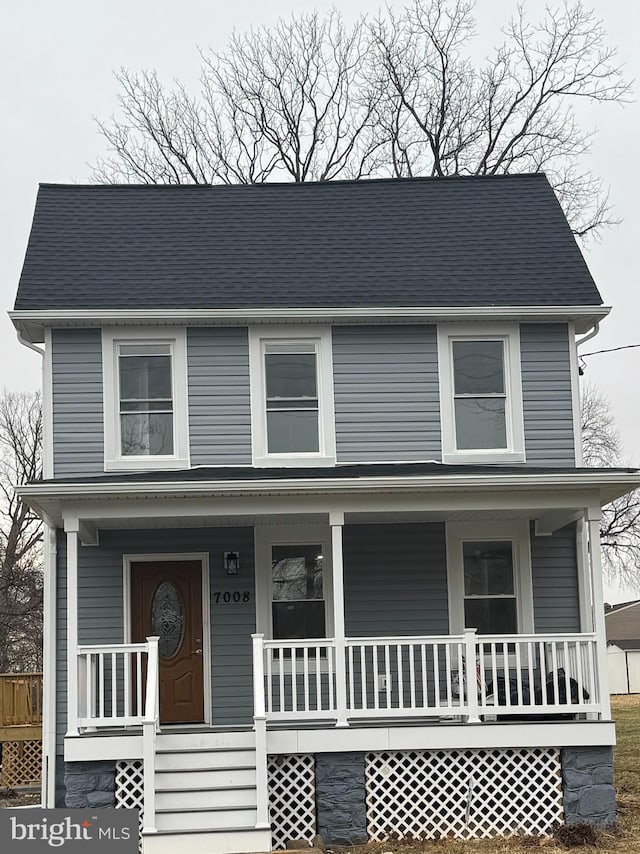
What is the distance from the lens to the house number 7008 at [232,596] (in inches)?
568

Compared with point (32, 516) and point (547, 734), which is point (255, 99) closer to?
point (32, 516)

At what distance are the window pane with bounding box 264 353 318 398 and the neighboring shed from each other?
2747cm

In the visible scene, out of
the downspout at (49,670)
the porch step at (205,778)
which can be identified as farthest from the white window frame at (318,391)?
the porch step at (205,778)

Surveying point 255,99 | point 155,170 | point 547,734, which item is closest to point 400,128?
point 255,99

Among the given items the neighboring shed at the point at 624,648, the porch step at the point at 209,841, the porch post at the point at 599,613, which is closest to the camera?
the porch step at the point at 209,841

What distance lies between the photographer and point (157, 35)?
24.8 metres

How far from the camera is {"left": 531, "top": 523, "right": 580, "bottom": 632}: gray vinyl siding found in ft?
47.6

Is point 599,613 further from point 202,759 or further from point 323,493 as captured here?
point 202,759

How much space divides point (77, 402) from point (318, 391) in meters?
2.85

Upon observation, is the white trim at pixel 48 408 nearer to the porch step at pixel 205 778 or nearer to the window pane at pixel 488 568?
the porch step at pixel 205 778

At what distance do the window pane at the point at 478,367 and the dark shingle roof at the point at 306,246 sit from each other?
56 centimetres

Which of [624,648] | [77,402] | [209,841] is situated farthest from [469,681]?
[624,648]

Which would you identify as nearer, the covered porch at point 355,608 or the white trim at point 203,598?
the covered porch at point 355,608

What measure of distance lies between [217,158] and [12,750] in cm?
1487
